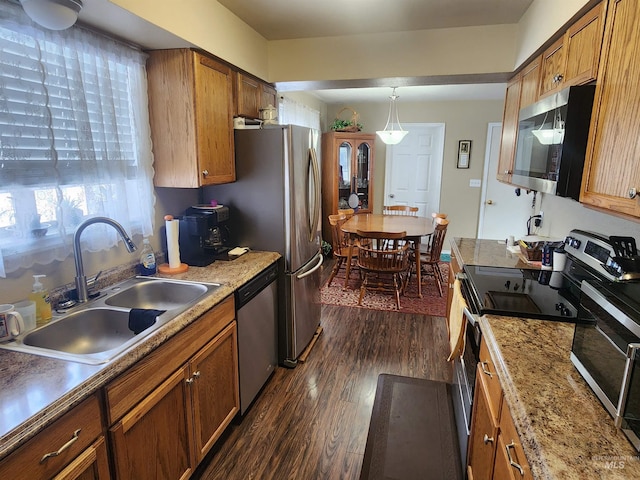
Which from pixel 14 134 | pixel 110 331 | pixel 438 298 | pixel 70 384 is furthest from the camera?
pixel 438 298

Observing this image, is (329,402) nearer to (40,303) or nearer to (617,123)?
(40,303)

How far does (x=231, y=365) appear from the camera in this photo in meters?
1.99

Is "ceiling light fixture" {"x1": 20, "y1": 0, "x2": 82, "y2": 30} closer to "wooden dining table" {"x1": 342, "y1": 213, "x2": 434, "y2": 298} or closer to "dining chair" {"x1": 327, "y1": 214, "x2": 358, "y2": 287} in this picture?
"wooden dining table" {"x1": 342, "y1": 213, "x2": 434, "y2": 298}

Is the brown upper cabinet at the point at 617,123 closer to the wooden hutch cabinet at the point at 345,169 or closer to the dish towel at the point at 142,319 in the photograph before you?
the dish towel at the point at 142,319

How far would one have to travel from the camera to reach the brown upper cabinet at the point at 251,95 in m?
2.52

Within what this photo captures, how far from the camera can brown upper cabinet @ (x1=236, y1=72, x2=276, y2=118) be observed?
2.52m

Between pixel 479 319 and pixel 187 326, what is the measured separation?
1.23 meters

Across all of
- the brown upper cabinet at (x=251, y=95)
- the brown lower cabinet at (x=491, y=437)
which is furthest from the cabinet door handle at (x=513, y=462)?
the brown upper cabinet at (x=251, y=95)

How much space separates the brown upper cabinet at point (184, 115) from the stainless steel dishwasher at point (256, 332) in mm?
696

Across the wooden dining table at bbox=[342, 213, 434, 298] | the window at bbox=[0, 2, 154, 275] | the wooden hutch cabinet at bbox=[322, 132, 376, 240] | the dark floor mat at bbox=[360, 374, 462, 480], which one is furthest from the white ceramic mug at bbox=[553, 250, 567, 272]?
the wooden hutch cabinet at bbox=[322, 132, 376, 240]

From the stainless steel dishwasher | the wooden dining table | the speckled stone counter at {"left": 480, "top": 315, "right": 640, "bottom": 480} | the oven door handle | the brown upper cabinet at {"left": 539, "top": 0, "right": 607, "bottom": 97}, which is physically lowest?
the stainless steel dishwasher

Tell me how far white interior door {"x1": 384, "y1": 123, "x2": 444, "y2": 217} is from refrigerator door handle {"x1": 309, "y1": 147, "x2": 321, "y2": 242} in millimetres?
3585

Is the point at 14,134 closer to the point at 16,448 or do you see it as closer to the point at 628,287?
the point at 16,448

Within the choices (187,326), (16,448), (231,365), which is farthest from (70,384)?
(231,365)
